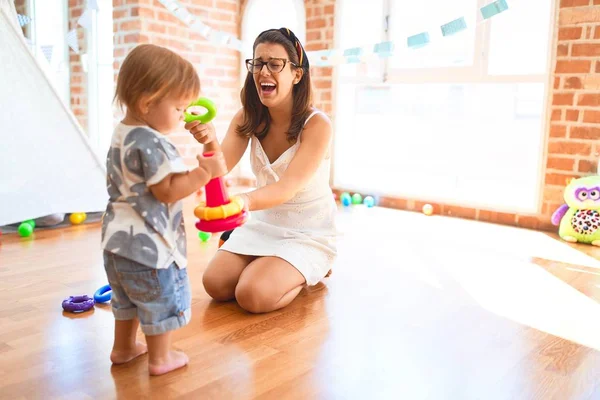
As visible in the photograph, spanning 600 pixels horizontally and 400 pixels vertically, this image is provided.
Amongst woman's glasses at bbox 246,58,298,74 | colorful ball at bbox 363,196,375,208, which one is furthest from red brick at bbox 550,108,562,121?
woman's glasses at bbox 246,58,298,74

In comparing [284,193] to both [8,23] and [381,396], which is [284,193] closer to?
[381,396]

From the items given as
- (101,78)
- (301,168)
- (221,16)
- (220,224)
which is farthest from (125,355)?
(221,16)

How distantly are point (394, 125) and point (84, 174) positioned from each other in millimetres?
2173

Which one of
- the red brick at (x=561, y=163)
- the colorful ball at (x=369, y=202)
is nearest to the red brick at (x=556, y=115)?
the red brick at (x=561, y=163)

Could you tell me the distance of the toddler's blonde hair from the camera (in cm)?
130

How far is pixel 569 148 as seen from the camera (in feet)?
10.7

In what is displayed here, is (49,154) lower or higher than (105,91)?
lower

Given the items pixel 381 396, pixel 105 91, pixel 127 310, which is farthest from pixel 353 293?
pixel 105 91

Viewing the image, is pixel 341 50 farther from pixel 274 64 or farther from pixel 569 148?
pixel 274 64

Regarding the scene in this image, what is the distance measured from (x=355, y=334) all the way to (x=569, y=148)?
2.09 m

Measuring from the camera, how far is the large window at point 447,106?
3.50 metres

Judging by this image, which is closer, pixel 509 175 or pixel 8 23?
pixel 8 23

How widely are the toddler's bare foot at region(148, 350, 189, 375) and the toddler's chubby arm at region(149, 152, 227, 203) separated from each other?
424 mm

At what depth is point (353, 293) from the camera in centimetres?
217
